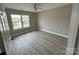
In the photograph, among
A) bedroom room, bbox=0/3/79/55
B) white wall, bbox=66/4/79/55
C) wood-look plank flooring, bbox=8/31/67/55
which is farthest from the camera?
wood-look plank flooring, bbox=8/31/67/55

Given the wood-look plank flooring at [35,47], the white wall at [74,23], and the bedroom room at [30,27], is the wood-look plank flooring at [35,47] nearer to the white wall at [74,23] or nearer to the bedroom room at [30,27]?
the bedroom room at [30,27]

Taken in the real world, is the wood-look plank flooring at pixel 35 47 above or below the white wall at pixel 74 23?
below

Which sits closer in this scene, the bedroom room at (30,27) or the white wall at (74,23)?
the white wall at (74,23)

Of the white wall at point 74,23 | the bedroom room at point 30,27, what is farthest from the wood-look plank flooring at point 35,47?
the white wall at point 74,23

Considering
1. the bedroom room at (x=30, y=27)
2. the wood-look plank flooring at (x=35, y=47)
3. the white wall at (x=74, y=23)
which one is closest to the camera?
the white wall at (x=74, y=23)

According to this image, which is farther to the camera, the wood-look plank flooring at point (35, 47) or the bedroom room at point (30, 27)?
the wood-look plank flooring at point (35, 47)

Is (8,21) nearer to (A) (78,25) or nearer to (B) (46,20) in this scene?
(A) (78,25)

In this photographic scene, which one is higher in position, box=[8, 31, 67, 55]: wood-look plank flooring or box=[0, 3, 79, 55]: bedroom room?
box=[0, 3, 79, 55]: bedroom room

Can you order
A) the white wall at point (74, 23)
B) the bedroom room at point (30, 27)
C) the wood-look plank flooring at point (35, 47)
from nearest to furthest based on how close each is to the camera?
the white wall at point (74, 23) → the bedroom room at point (30, 27) → the wood-look plank flooring at point (35, 47)

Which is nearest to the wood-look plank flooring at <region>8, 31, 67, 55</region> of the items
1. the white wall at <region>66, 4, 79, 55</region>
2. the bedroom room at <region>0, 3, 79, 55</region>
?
the bedroom room at <region>0, 3, 79, 55</region>

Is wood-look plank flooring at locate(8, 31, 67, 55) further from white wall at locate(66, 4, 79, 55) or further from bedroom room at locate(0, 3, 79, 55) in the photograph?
white wall at locate(66, 4, 79, 55)

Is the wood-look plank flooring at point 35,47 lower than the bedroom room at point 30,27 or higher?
lower

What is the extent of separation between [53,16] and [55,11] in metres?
0.28
